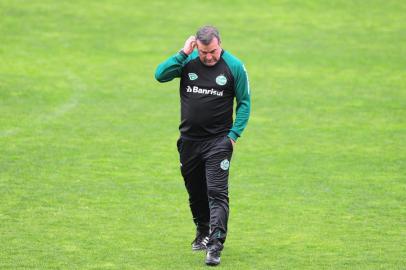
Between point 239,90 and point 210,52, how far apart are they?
1.74ft

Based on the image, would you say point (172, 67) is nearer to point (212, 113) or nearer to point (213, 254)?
point (212, 113)

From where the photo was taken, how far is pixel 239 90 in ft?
31.2

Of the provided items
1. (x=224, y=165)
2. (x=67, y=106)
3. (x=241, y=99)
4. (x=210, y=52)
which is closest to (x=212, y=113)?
(x=241, y=99)

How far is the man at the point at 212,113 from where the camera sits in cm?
941

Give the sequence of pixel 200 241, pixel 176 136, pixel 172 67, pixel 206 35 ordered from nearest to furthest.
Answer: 1. pixel 206 35
2. pixel 172 67
3. pixel 200 241
4. pixel 176 136

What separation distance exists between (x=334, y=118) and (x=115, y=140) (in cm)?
456

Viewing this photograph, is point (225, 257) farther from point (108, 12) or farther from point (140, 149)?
point (108, 12)

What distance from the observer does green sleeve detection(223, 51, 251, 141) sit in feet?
31.0

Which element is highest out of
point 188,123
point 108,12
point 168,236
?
point 188,123

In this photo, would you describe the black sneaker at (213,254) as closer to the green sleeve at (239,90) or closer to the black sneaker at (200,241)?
the black sneaker at (200,241)

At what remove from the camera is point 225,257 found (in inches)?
383

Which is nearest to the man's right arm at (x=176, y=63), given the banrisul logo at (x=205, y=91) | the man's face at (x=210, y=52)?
the man's face at (x=210, y=52)

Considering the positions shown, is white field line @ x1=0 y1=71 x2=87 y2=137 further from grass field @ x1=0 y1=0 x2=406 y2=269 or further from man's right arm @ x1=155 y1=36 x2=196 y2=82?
man's right arm @ x1=155 y1=36 x2=196 y2=82

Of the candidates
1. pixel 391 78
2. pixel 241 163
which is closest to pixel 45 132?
pixel 241 163
